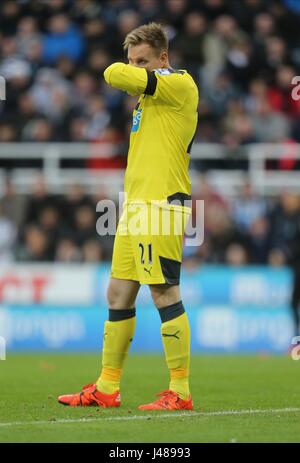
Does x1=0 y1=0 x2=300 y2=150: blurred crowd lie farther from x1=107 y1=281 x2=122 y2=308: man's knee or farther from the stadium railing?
x1=107 y1=281 x2=122 y2=308: man's knee

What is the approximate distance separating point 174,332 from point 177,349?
4.7 inches

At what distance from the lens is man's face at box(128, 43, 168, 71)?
7285mm

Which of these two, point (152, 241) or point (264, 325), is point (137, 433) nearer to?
point (152, 241)

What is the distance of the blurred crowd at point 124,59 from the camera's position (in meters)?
18.2

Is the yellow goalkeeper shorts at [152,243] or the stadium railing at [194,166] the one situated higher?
the stadium railing at [194,166]

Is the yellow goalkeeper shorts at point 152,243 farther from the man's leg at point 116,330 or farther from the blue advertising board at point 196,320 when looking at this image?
the blue advertising board at point 196,320

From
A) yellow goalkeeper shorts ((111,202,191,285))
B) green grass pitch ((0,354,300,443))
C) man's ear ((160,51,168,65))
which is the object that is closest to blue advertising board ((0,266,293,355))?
green grass pitch ((0,354,300,443))

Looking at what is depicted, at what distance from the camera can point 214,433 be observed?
6078 mm

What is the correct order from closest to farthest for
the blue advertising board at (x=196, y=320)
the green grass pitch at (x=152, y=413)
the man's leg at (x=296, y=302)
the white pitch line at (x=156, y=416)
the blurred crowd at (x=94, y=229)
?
the green grass pitch at (x=152, y=413) < the white pitch line at (x=156, y=416) < the man's leg at (x=296, y=302) < the blue advertising board at (x=196, y=320) < the blurred crowd at (x=94, y=229)

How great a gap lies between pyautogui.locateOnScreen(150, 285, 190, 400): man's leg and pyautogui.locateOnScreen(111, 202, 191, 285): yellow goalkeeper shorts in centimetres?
10

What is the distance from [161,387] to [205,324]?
6.95 m

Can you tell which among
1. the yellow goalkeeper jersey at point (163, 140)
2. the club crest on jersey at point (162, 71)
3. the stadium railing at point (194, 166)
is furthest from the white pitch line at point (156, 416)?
the stadium railing at point (194, 166)

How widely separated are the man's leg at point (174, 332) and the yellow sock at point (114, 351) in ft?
1.09

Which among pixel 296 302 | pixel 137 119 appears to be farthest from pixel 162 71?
pixel 296 302
